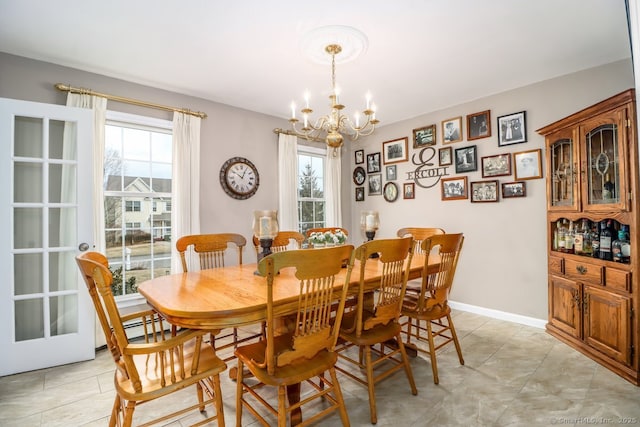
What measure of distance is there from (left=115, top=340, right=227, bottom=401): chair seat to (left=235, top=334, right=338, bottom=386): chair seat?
6.1 inches

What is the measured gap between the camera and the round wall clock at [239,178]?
386 cm

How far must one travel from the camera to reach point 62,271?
8.84ft

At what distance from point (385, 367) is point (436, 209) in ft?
7.92

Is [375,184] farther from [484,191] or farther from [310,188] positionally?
[484,191]

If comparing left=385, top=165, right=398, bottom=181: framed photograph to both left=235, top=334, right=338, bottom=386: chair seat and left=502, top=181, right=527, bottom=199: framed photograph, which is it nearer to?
left=502, top=181, right=527, bottom=199: framed photograph

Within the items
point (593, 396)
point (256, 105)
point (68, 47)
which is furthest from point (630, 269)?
point (68, 47)

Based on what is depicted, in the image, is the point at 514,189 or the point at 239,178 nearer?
the point at 514,189

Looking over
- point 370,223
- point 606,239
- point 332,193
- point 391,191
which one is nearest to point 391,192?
point 391,191

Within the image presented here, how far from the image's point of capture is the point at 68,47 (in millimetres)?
2582

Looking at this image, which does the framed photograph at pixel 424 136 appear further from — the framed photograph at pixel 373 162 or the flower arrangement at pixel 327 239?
the flower arrangement at pixel 327 239

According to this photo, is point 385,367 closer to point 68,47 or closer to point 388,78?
point 388,78

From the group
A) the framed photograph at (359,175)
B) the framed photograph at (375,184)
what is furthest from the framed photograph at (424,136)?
the framed photograph at (359,175)

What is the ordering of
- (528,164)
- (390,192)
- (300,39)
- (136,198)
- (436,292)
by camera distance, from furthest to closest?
(390,192), (528,164), (136,198), (300,39), (436,292)

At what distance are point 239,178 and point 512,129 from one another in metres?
3.31
